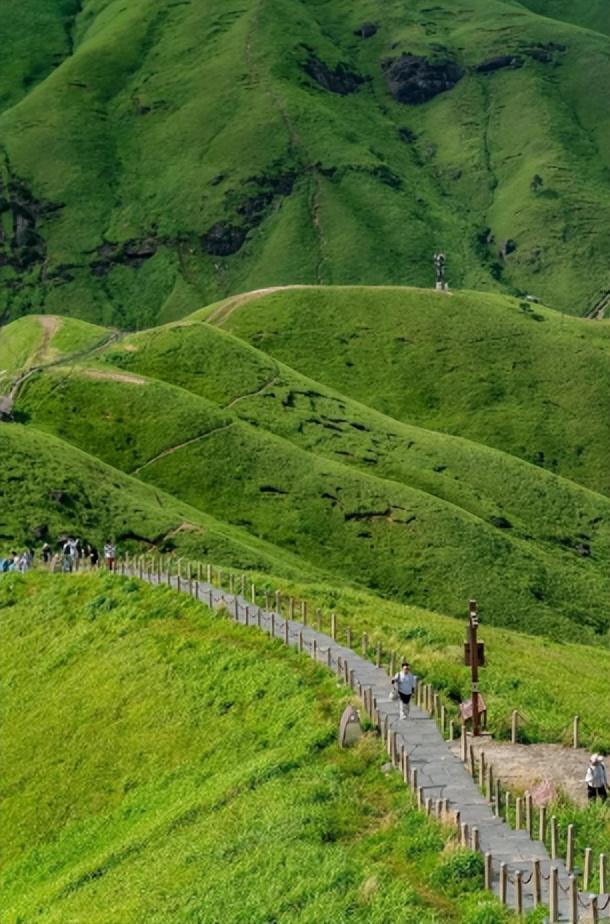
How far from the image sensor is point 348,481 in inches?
5236

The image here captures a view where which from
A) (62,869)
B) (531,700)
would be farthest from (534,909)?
(531,700)

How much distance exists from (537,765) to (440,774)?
16.6 ft

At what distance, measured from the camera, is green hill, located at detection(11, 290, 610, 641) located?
121688 mm

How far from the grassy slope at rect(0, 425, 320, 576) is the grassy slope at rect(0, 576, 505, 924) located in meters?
41.4

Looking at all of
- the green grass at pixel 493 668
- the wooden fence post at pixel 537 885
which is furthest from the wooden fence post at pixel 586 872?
the green grass at pixel 493 668

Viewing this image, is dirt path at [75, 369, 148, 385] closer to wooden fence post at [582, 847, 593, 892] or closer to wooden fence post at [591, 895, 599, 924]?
wooden fence post at [582, 847, 593, 892]

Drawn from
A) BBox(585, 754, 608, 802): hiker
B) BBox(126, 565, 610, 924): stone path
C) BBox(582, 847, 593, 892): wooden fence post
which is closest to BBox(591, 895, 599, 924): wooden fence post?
BBox(126, 565, 610, 924): stone path

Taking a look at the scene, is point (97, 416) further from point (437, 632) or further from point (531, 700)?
point (531, 700)

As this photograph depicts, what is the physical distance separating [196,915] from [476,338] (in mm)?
169794

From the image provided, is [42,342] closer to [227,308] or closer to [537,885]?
[227,308]

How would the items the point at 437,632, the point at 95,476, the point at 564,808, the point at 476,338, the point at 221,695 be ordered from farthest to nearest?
the point at 476,338 → the point at 95,476 → the point at 437,632 → the point at 221,695 → the point at 564,808

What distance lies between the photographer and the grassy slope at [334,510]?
4744 inches

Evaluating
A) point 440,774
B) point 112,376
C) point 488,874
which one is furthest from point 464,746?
point 112,376

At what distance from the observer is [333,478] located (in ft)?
437
